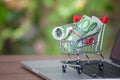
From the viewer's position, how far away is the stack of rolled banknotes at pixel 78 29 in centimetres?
102

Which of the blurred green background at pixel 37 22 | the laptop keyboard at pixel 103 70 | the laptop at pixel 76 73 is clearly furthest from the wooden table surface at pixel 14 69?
the blurred green background at pixel 37 22

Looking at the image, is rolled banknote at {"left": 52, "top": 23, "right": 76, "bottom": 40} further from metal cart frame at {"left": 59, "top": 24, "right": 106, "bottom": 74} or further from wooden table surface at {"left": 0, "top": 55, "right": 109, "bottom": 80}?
wooden table surface at {"left": 0, "top": 55, "right": 109, "bottom": 80}

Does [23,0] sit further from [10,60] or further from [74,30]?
[74,30]

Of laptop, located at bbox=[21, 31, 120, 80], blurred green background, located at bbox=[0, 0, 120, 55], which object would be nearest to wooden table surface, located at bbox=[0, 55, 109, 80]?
laptop, located at bbox=[21, 31, 120, 80]

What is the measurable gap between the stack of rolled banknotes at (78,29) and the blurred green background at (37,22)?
1.42 meters

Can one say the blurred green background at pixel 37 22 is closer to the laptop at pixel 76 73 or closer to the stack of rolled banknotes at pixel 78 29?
the laptop at pixel 76 73

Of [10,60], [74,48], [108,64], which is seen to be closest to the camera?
[74,48]

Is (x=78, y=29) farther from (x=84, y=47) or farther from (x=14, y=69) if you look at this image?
(x=14, y=69)

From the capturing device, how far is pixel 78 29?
3.40 feet

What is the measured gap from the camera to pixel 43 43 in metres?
2.55

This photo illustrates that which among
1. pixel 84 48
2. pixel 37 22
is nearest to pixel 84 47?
pixel 84 48

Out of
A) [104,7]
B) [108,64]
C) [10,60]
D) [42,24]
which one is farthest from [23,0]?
[108,64]

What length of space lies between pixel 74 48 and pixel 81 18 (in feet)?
0.27

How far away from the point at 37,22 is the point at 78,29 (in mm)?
1553
